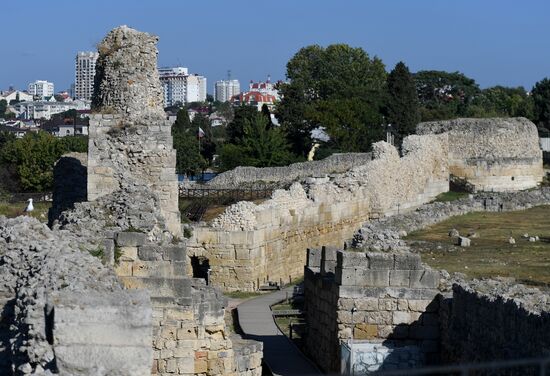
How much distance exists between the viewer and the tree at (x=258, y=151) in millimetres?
62656

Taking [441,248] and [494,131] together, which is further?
[494,131]

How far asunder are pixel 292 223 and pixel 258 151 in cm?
3385

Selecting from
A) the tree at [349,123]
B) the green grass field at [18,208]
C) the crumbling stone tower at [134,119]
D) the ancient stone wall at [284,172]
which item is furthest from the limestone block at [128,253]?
the tree at [349,123]

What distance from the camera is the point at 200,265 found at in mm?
25578

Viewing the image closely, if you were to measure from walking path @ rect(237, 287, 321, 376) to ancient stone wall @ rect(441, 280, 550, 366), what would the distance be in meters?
2.04

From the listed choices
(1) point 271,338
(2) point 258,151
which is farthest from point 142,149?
(2) point 258,151

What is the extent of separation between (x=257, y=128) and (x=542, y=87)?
3744cm

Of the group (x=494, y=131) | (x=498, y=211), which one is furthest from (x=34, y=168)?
(x=498, y=211)

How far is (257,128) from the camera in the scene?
64.2 meters

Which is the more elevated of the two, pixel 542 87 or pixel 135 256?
pixel 542 87

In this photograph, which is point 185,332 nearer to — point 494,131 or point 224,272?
point 224,272

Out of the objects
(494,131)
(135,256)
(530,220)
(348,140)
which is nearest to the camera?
(135,256)

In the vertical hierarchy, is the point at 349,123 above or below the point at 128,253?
above

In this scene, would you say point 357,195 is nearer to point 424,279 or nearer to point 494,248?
point 494,248
